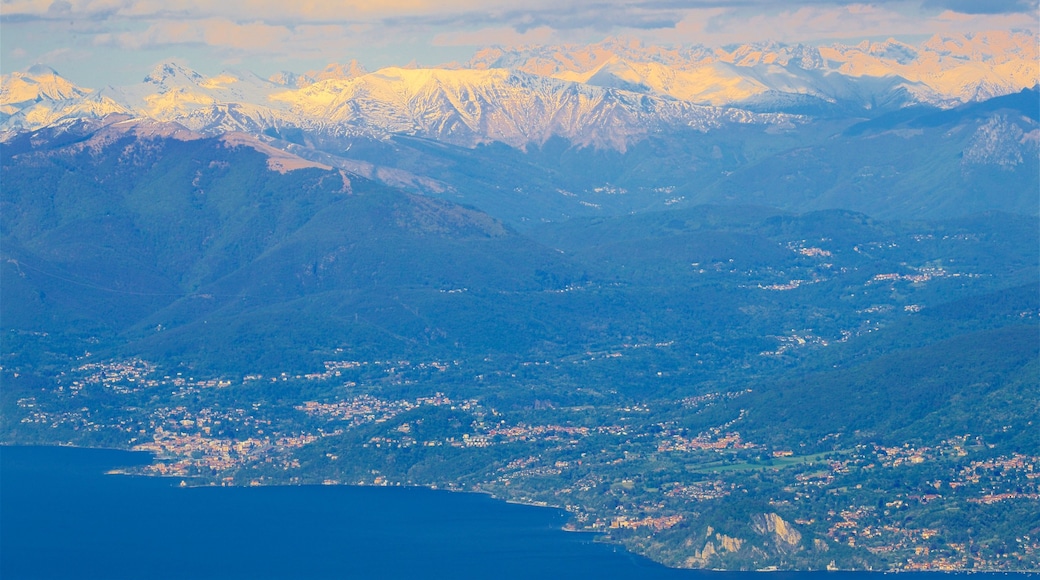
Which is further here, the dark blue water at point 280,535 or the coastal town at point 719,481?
the coastal town at point 719,481

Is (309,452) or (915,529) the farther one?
(309,452)

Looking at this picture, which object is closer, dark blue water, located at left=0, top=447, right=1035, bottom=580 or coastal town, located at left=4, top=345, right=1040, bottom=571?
dark blue water, located at left=0, top=447, right=1035, bottom=580

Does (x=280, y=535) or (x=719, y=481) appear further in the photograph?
(x=719, y=481)

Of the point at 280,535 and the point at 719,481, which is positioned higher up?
the point at 280,535

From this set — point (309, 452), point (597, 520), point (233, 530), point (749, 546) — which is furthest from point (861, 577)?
point (309, 452)

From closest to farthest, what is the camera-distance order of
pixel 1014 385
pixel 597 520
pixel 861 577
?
pixel 861 577, pixel 597 520, pixel 1014 385

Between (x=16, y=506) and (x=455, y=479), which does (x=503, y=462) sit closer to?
(x=455, y=479)

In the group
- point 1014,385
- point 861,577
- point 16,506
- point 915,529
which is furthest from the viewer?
point 1014,385

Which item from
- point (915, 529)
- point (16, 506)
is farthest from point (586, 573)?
point (16, 506)
